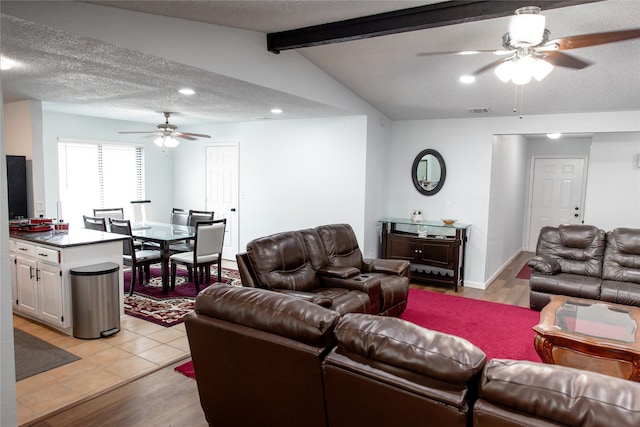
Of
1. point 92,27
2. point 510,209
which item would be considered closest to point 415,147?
point 510,209

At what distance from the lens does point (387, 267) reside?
4.61 m

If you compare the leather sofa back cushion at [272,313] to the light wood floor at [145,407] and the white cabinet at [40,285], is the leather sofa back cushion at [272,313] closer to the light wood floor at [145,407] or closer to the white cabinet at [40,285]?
the light wood floor at [145,407]

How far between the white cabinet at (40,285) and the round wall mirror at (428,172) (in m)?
4.94

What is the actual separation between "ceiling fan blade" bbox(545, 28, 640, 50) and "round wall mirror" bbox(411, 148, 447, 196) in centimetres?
384

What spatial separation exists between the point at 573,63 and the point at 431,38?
1.32 metres

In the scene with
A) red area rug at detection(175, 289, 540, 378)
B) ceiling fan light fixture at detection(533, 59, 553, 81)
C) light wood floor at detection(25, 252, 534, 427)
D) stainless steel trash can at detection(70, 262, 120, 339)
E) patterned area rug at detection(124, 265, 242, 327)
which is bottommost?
light wood floor at detection(25, 252, 534, 427)

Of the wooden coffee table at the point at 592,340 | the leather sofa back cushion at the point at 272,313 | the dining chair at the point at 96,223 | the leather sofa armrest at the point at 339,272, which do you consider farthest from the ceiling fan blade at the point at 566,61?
the dining chair at the point at 96,223

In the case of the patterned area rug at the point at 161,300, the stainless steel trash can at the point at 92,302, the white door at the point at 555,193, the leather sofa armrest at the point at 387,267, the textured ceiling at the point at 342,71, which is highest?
the textured ceiling at the point at 342,71

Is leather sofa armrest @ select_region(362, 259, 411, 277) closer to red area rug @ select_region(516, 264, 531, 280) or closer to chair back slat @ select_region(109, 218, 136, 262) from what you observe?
chair back slat @ select_region(109, 218, 136, 262)

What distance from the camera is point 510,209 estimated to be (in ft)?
24.5

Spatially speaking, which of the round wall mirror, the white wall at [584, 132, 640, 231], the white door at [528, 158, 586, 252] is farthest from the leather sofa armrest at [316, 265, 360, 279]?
the white door at [528, 158, 586, 252]

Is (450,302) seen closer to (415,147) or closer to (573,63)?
(415,147)

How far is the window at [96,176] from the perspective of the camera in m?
6.62

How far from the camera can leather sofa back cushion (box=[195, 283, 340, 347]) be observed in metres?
1.78
